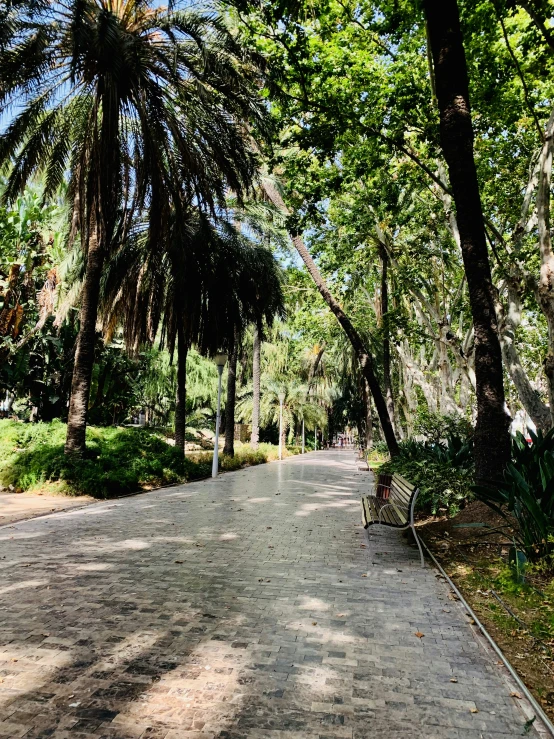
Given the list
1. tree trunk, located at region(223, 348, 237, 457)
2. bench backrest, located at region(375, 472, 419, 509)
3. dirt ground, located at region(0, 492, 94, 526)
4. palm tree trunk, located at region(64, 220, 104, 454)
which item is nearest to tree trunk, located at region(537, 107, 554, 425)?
bench backrest, located at region(375, 472, 419, 509)

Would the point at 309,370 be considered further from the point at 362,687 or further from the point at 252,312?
the point at 362,687

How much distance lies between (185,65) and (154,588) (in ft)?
32.1

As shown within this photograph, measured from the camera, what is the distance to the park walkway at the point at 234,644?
273 centimetres

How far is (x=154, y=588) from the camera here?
4.88m

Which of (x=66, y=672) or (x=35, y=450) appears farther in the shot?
(x=35, y=450)

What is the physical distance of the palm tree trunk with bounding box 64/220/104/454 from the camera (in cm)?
1150

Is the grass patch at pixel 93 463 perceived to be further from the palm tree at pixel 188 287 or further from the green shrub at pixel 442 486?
the green shrub at pixel 442 486

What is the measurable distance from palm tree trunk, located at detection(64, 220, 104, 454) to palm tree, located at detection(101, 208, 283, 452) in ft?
10.7

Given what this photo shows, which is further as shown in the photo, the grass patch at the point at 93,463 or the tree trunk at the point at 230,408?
the tree trunk at the point at 230,408

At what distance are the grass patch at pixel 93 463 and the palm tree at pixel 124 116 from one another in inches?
28.7

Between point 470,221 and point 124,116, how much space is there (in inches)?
287

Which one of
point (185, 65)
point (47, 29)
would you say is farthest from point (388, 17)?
point (47, 29)

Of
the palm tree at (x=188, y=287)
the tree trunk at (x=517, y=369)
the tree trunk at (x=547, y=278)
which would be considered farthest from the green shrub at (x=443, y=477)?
the palm tree at (x=188, y=287)

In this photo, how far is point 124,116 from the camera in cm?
1041
